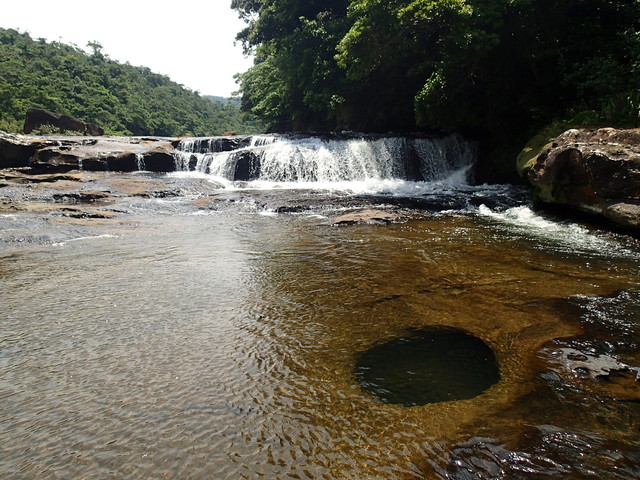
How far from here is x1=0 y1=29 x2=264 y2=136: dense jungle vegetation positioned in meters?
40.4

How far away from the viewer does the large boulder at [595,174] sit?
6598 mm

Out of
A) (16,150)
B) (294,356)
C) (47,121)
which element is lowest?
(294,356)

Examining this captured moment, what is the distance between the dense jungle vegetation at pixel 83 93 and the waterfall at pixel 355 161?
20.9 m

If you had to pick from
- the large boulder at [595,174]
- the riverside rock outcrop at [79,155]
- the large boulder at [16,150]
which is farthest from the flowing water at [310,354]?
the large boulder at [16,150]

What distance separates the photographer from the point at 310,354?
285cm

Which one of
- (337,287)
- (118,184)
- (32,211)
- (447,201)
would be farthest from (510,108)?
(32,211)

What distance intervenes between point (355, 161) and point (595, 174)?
862 centimetres

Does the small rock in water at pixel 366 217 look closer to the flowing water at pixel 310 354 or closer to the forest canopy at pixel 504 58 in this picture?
the flowing water at pixel 310 354

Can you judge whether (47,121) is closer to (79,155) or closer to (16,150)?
(16,150)

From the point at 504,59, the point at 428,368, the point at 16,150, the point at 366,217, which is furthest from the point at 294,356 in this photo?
the point at 16,150

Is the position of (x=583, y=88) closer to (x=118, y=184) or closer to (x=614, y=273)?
(x=614, y=273)

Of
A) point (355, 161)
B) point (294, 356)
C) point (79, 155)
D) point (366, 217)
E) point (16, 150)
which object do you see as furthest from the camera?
point (16, 150)

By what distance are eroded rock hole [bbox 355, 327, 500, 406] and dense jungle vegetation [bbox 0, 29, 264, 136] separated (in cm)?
3402

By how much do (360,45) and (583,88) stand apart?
7.53 metres
